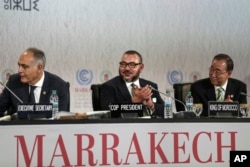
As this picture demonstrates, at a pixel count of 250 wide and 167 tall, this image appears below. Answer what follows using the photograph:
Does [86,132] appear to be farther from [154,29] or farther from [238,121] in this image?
[154,29]

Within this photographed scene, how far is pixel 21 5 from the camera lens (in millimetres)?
4926

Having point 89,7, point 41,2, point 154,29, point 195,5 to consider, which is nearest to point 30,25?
point 41,2

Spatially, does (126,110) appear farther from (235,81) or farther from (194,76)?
(235,81)

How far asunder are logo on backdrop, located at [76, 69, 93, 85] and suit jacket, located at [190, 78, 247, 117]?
1062mm

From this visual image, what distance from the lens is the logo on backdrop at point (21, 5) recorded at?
4.87 m

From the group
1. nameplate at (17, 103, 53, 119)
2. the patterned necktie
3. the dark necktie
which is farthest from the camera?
the patterned necktie

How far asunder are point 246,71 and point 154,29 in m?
1.16

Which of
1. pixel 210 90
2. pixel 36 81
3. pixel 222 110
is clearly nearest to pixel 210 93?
pixel 210 90

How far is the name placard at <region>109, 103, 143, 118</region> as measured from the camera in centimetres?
352

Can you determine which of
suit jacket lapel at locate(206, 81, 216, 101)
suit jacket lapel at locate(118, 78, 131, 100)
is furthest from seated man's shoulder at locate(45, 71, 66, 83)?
suit jacket lapel at locate(206, 81, 216, 101)

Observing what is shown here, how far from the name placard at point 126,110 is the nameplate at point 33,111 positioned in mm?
455

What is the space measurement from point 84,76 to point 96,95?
1.03 feet

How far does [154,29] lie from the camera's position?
5270 millimetres

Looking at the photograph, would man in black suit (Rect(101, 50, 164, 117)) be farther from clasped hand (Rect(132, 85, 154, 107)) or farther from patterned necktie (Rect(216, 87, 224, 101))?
patterned necktie (Rect(216, 87, 224, 101))
